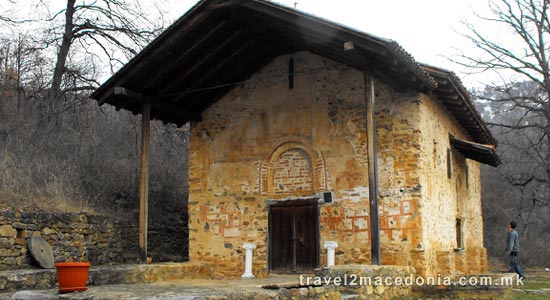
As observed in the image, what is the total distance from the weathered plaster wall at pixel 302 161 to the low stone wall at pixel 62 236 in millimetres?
1879

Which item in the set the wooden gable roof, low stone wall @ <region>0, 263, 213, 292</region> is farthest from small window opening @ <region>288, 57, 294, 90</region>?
low stone wall @ <region>0, 263, 213, 292</region>

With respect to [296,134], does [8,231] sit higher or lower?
lower

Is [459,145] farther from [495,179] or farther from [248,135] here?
[495,179]

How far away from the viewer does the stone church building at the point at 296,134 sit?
10461 millimetres

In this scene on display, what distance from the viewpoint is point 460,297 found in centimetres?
923

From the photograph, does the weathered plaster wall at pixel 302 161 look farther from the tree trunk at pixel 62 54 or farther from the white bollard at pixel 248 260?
the tree trunk at pixel 62 54

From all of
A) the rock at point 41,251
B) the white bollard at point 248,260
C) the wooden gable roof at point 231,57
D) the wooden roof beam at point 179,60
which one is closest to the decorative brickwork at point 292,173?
the white bollard at point 248,260

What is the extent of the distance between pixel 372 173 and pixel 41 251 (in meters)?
6.39

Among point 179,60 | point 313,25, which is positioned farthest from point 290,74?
point 313,25

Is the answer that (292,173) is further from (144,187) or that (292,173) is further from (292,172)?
(144,187)

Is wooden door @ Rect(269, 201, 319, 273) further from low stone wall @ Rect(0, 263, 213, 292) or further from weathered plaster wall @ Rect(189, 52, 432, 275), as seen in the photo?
low stone wall @ Rect(0, 263, 213, 292)

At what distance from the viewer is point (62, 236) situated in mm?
11414

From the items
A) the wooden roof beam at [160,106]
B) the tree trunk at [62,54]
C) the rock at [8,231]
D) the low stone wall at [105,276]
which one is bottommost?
the low stone wall at [105,276]

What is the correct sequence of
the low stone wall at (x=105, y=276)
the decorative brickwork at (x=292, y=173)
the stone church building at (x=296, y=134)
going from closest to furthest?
the low stone wall at (x=105, y=276) < the stone church building at (x=296, y=134) < the decorative brickwork at (x=292, y=173)
